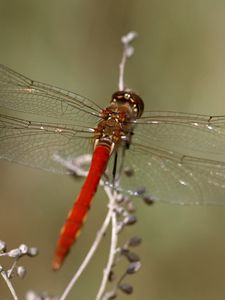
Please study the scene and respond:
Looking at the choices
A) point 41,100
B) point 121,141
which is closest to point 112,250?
point 121,141

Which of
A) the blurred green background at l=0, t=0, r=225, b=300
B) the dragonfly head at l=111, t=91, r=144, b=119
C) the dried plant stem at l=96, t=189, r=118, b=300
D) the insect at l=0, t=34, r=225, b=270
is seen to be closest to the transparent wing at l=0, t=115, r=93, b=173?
the insect at l=0, t=34, r=225, b=270

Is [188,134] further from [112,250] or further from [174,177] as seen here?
[112,250]

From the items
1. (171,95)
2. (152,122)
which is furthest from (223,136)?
(171,95)

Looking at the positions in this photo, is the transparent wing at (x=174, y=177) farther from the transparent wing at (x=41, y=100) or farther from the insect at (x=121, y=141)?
the transparent wing at (x=41, y=100)

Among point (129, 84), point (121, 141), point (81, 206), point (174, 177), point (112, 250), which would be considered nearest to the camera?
point (112, 250)

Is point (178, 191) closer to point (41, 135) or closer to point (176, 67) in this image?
point (41, 135)

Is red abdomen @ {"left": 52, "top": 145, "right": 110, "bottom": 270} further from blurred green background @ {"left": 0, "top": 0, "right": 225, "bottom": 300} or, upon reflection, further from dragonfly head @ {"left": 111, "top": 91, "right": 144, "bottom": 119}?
blurred green background @ {"left": 0, "top": 0, "right": 225, "bottom": 300}
